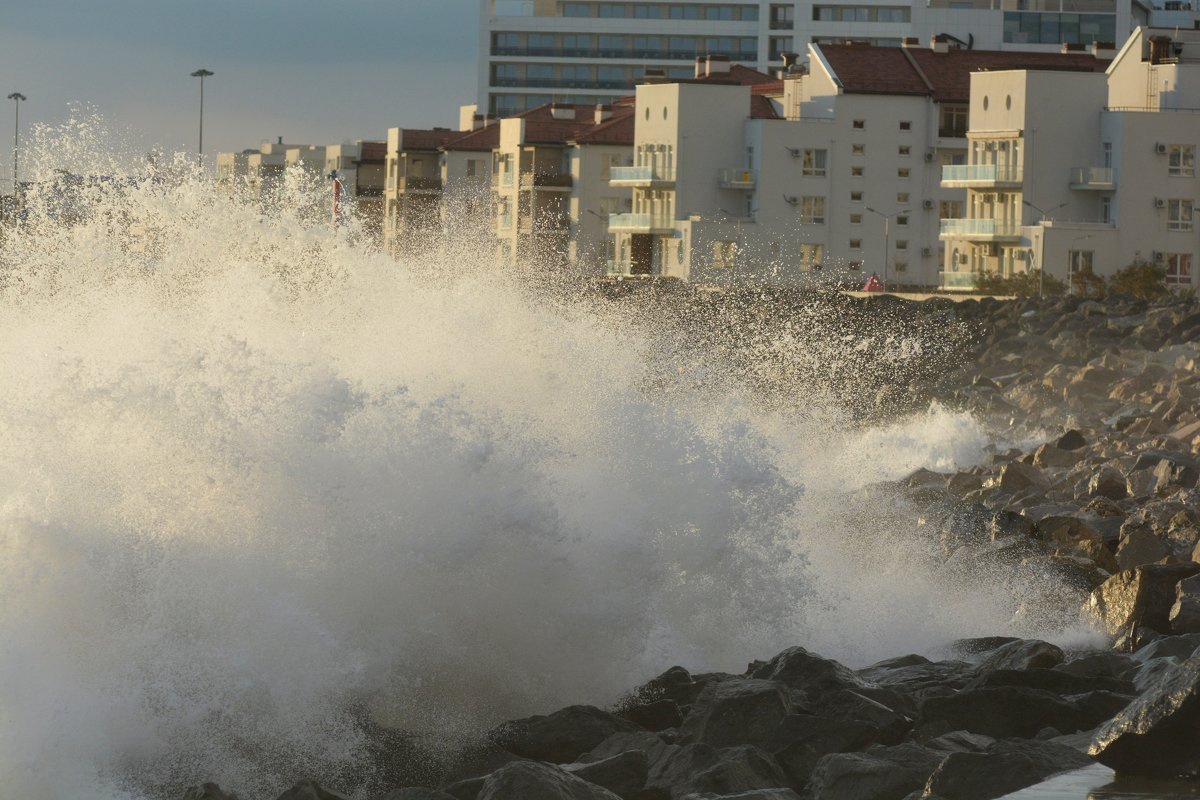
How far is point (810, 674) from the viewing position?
35.8 feet

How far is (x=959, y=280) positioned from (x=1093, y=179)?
5.50 meters

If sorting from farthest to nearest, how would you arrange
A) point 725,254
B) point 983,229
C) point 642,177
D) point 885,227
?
point 642,177, point 725,254, point 885,227, point 983,229

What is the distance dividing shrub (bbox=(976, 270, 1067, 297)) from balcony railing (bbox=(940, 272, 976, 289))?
101 inches

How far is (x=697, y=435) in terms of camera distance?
1502cm

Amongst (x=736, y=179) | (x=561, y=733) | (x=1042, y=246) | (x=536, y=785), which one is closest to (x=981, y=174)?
(x=1042, y=246)

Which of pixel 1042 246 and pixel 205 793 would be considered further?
pixel 1042 246

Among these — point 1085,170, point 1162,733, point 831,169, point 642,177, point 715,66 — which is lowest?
point 1162,733

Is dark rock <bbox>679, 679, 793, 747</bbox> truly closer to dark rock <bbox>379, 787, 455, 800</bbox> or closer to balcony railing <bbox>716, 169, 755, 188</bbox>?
dark rock <bbox>379, 787, 455, 800</bbox>

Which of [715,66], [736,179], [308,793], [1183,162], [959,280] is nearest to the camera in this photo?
[308,793]

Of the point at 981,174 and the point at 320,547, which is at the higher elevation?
the point at 981,174

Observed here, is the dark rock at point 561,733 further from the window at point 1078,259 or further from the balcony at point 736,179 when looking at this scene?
the balcony at point 736,179

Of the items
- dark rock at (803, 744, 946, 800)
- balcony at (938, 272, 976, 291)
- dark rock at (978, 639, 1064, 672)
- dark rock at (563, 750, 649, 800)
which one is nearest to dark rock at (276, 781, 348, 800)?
dark rock at (563, 750, 649, 800)

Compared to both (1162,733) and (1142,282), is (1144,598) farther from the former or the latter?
(1142,282)

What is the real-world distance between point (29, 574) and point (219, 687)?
1.35 meters
